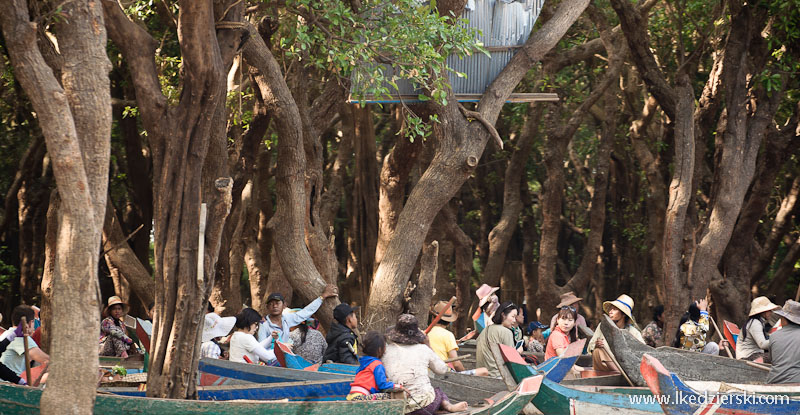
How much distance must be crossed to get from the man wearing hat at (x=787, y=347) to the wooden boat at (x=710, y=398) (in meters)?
0.29

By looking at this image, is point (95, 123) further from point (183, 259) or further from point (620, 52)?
point (620, 52)

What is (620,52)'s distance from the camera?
14.5 metres

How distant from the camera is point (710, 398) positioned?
7160 millimetres

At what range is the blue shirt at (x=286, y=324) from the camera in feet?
30.1

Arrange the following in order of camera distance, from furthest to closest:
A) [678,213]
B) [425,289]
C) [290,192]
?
[678,213] < [425,289] < [290,192]

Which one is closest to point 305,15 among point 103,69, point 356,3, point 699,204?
point 356,3

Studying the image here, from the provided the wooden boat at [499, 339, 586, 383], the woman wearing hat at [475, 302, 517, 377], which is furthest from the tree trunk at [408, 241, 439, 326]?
the wooden boat at [499, 339, 586, 383]

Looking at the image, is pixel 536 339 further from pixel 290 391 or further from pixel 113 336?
pixel 113 336

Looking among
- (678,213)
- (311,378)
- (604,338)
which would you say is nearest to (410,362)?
(311,378)

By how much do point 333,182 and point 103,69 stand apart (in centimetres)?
1142

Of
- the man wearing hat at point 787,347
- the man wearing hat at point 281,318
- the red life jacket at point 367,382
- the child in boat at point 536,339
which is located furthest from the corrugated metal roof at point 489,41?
the red life jacket at point 367,382

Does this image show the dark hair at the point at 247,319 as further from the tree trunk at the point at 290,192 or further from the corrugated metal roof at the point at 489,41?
the corrugated metal roof at the point at 489,41

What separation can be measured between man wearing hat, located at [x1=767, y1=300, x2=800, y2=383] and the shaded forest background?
3.56 meters

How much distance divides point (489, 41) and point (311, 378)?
4.81m
